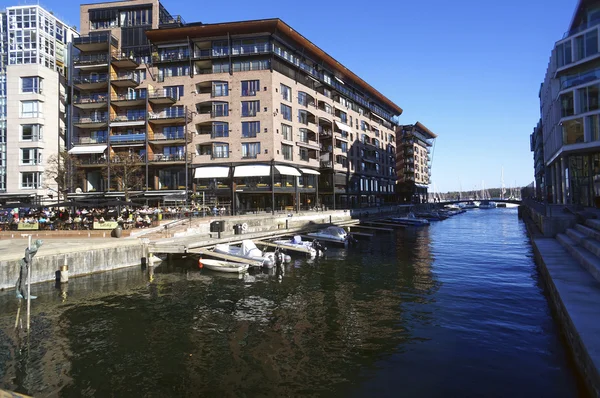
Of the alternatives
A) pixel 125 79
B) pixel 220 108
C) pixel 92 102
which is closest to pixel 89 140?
pixel 92 102

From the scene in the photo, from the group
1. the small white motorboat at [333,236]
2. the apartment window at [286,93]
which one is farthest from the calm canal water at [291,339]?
the apartment window at [286,93]

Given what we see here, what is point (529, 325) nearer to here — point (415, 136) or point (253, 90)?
point (253, 90)

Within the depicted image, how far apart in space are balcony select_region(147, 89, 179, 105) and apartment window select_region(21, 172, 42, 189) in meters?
22.6

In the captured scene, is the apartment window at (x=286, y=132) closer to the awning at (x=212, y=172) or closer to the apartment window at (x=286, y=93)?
the apartment window at (x=286, y=93)

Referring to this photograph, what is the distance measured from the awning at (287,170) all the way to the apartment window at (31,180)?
1534 inches

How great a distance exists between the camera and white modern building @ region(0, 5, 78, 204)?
59812mm

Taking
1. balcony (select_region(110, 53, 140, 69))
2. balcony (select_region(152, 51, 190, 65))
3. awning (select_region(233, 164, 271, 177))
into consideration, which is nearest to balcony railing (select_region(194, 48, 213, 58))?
balcony (select_region(152, 51, 190, 65))

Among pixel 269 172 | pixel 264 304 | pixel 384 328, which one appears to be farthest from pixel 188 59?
pixel 384 328

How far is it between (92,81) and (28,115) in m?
12.5

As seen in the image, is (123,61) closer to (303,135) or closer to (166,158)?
(166,158)

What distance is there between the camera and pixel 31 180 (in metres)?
60.1

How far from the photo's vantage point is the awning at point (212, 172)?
56.2 metres

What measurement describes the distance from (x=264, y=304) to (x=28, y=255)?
1015 centimetres

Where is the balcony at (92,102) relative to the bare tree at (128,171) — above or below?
above
